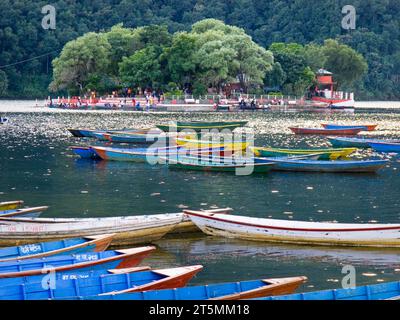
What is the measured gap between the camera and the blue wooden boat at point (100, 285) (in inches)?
617

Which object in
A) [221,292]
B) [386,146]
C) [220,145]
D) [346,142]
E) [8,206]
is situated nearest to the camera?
[221,292]

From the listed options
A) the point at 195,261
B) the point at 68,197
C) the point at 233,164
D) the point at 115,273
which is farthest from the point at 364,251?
the point at 233,164

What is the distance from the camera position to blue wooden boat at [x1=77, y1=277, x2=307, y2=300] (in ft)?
49.1

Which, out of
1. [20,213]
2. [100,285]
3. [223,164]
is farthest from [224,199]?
[100,285]

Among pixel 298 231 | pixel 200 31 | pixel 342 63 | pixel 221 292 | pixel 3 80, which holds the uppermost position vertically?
pixel 200 31

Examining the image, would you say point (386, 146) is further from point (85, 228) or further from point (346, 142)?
point (85, 228)

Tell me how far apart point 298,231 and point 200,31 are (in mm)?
92495

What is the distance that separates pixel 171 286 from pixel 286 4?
145 m

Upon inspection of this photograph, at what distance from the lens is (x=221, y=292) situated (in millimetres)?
15508

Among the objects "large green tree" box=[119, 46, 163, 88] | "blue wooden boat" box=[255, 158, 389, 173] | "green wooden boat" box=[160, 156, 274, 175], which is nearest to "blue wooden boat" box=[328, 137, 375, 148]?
"blue wooden boat" box=[255, 158, 389, 173]

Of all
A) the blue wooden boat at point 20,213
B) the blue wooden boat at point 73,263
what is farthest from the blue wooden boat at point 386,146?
the blue wooden boat at point 73,263

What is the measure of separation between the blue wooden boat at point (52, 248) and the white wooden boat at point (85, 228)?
2446mm

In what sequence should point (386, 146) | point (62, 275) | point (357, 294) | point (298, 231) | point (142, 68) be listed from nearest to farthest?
point (357, 294), point (62, 275), point (298, 231), point (386, 146), point (142, 68)
